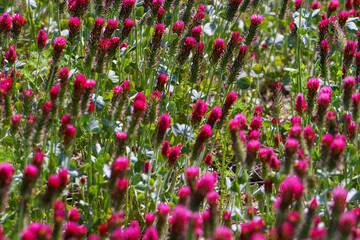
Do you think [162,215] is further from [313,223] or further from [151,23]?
[151,23]

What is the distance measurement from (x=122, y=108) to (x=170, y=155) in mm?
318

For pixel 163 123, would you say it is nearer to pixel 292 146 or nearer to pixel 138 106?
pixel 138 106

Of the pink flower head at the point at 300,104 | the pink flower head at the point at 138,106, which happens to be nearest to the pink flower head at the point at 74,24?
the pink flower head at the point at 138,106

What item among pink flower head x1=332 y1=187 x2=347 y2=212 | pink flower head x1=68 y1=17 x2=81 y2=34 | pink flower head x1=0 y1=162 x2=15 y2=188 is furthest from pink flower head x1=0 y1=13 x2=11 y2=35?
pink flower head x1=332 y1=187 x2=347 y2=212

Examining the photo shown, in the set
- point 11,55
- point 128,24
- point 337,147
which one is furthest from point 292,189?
point 11,55

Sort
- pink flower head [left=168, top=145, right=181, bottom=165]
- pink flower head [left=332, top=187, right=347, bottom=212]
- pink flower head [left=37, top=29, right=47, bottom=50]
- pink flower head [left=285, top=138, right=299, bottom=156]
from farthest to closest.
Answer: pink flower head [left=37, top=29, right=47, bottom=50] → pink flower head [left=168, top=145, right=181, bottom=165] → pink flower head [left=285, top=138, right=299, bottom=156] → pink flower head [left=332, top=187, right=347, bottom=212]

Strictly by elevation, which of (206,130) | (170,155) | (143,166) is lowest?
(143,166)

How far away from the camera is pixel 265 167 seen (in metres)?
2.16

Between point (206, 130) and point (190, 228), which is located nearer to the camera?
point (190, 228)

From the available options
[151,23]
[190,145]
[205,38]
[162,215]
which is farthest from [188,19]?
[162,215]

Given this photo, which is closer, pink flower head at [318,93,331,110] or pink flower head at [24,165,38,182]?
pink flower head at [24,165,38,182]

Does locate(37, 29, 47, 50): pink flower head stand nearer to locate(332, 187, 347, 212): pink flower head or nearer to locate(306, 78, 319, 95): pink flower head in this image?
locate(306, 78, 319, 95): pink flower head

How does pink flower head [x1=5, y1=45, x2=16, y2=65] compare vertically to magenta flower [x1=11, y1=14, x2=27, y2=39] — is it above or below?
below

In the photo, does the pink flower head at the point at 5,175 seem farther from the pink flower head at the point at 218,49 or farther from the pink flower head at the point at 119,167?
the pink flower head at the point at 218,49
